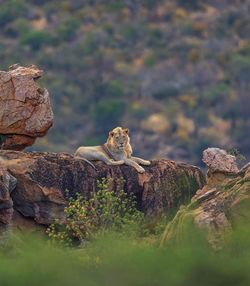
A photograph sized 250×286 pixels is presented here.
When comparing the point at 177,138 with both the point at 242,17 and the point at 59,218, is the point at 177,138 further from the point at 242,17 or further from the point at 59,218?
the point at 59,218

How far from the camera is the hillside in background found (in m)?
76.6

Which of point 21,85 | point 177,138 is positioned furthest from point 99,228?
point 177,138

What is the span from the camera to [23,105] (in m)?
28.3

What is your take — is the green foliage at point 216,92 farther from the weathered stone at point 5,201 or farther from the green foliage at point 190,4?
the weathered stone at point 5,201

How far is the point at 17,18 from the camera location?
301 ft

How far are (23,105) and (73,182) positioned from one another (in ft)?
5.51

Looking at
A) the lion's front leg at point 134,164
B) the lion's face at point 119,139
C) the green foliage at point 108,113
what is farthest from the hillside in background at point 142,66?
the lion's front leg at point 134,164

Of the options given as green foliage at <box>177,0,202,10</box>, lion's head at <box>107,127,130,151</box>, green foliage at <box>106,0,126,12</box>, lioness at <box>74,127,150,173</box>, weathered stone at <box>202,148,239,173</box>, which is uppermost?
weathered stone at <box>202,148,239,173</box>

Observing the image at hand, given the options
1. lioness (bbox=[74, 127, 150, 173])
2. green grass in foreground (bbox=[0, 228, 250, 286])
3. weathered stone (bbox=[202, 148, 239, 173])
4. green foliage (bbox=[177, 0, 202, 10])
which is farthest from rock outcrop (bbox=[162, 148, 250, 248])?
green foliage (bbox=[177, 0, 202, 10])

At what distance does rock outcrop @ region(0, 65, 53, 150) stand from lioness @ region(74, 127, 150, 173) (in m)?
0.85

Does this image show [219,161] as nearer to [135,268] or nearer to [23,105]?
[23,105]

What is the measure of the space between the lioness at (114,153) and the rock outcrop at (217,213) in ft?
13.7

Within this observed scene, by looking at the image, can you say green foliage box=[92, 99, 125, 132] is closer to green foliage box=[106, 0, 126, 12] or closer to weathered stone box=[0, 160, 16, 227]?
green foliage box=[106, 0, 126, 12]

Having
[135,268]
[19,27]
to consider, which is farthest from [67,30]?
[135,268]
